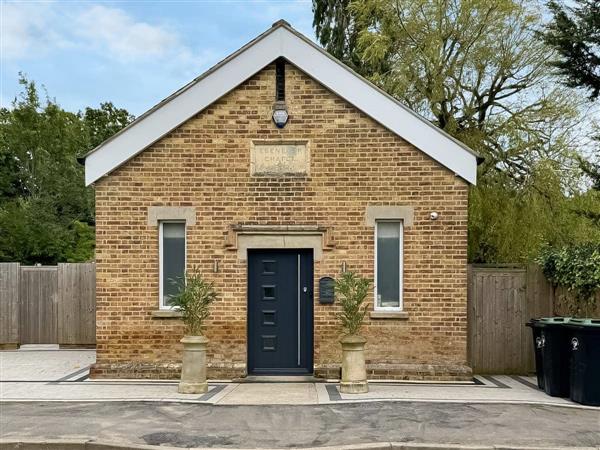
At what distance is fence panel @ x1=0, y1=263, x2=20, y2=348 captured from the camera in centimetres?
1462

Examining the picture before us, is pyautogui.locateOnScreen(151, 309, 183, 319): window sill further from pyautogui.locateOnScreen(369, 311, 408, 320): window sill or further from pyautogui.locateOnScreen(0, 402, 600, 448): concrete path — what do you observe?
pyautogui.locateOnScreen(369, 311, 408, 320): window sill

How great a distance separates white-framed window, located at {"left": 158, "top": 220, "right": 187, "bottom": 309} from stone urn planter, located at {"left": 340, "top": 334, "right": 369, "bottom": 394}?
334 centimetres

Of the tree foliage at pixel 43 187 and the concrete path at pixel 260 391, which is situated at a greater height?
the tree foliage at pixel 43 187

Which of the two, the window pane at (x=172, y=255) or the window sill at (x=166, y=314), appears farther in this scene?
the window pane at (x=172, y=255)

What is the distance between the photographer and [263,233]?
35.4ft

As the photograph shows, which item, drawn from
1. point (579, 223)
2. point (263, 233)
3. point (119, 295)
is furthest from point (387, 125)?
point (579, 223)

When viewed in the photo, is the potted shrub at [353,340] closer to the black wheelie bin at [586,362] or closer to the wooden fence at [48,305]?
the black wheelie bin at [586,362]

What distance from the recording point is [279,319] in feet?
36.0

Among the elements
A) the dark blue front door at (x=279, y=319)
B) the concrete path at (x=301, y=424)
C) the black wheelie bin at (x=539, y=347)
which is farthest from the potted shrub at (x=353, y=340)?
the black wheelie bin at (x=539, y=347)

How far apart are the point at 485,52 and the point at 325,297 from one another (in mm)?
11345

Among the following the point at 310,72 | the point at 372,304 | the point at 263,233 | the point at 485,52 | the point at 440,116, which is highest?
the point at 485,52

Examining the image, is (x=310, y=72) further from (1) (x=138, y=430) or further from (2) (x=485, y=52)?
(2) (x=485, y=52)

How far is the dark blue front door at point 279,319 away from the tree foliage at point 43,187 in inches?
786

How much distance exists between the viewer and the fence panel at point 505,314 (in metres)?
11.5
